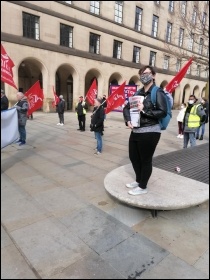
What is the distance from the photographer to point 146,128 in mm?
3057

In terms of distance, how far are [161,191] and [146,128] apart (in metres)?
0.99

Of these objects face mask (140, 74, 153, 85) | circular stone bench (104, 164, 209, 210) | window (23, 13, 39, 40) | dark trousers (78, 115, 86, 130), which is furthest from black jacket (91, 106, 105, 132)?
window (23, 13, 39, 40)

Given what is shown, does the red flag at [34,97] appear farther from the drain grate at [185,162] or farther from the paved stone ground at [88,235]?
the drain grate at [185,162]

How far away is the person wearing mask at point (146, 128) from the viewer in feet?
9.60

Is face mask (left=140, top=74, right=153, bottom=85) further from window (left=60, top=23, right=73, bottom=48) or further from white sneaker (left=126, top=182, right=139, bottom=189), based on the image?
window (left=60, top=23, right=73, bottom=48)

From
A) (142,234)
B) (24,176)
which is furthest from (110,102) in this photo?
(142,234)

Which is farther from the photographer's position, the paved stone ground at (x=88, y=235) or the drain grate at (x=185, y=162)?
the drain grate at (x=185, y=162)

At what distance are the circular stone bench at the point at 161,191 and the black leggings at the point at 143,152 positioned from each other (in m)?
0.24

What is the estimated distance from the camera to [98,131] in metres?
6.89

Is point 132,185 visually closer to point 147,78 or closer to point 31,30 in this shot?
point 147,78

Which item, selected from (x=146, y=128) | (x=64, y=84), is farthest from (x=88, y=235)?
(x=64, y=84)

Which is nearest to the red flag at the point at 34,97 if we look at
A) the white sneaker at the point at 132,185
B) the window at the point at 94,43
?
the white sneaker at the point at 132,185

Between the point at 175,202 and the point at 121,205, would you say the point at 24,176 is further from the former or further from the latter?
the point at 175,202

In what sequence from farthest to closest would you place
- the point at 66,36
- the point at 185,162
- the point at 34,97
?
the point at 66,36 → the point at 34,97 → the point at 185,162
